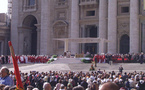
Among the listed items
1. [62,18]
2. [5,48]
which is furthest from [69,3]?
[5,48]

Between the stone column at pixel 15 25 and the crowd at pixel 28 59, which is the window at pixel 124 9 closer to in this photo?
the crowd at pixel 28 59

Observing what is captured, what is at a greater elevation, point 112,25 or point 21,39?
point 112,25

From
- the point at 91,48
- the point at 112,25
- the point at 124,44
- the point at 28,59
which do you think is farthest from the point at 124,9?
the point at 28,59

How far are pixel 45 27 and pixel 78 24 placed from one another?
20.2ft

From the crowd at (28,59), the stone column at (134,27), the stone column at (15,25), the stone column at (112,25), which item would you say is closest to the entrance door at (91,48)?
the stone column at (112,25)

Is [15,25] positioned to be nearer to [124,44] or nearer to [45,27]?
[45,27]

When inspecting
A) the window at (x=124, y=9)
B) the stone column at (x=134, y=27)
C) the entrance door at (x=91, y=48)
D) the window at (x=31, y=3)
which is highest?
the window at (x=31, y=3)

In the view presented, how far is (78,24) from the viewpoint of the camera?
4262cm

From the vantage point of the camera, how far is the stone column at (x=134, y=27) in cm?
3625

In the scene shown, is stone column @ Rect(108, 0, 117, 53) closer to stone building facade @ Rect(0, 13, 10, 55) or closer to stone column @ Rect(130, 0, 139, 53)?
stone column @ Rect(130, 0, 139, 53)

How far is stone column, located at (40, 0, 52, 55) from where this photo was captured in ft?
145

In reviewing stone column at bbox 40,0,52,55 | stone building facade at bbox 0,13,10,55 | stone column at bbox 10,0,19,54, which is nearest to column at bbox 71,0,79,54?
stone column at bbox 40,0,52,55

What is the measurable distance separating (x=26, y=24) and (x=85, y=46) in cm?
1361

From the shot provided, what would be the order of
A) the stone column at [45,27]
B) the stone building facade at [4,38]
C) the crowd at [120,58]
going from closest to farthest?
1. the crowd at [120,58]
2. the stone column at [45,27]
3. the stone building facade at [4,38]
